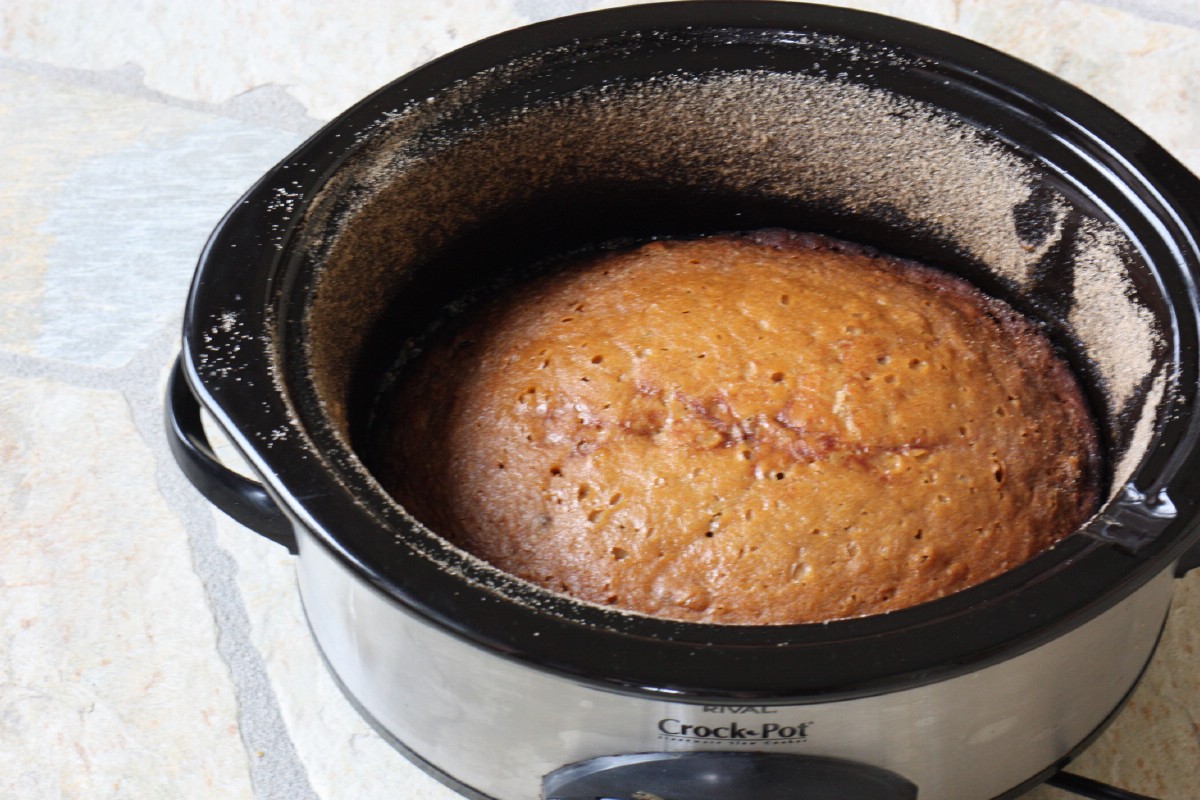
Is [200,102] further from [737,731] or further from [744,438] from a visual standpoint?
[737,731]

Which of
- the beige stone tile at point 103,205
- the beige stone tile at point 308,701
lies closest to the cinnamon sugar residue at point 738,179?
the beige stone tile at point 308,701

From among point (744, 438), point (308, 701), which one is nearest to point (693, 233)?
point (744, 438)

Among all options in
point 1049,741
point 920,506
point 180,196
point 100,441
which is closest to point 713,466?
point 920,506

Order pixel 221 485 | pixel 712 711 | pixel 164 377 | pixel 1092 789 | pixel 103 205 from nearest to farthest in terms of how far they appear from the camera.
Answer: pixel 712 711 < pixel 221 485 < pixel 1092 789 < pixel 164 377 < pixel 103 205

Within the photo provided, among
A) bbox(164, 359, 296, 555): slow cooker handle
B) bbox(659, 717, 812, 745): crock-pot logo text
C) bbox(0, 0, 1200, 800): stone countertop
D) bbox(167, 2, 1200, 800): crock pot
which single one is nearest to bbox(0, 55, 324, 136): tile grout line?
bbox(0, 0, 1200, 800): stone countertop

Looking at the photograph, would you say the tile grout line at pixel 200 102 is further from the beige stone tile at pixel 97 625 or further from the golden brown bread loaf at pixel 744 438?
the golden brown bread loaf at pixel 744 438

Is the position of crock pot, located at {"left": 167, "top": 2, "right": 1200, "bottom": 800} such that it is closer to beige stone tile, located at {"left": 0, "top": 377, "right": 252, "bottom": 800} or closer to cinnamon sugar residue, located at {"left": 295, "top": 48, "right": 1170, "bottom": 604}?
cinnamon sugar residue, located at {"left": 295, "top": 48, "right": 1170, "bottom": 604}

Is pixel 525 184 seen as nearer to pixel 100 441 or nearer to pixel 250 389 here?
pixel 250 389
